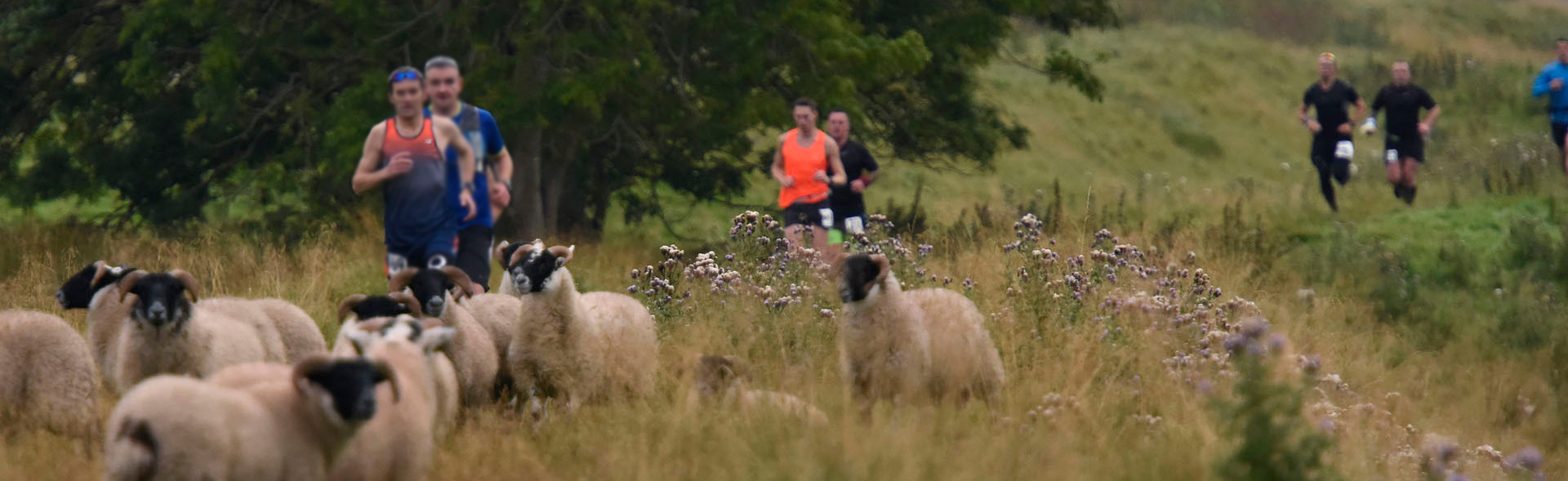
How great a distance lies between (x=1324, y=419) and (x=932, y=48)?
395 inches

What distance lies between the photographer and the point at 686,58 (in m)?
17.2

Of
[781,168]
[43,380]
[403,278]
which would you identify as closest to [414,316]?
[403,278]

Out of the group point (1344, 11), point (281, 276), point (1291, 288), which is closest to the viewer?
point (281, 276)

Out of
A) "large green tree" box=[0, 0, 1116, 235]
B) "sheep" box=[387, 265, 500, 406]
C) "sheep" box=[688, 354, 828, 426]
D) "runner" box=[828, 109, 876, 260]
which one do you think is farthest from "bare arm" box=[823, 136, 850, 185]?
"sheep" box=[387, 265, 500, 406]

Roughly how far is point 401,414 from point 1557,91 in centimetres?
1615

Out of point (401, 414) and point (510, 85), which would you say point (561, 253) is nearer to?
point (401, 414)

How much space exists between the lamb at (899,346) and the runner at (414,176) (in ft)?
7.18

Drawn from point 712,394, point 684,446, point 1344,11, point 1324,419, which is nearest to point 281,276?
point 712,394

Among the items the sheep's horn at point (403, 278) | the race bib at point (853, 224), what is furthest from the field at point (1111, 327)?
the sheep's horn at point (403, 278)

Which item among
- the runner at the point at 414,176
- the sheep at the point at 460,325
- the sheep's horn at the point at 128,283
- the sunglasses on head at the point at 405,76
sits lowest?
the sheep at the point at 460,325

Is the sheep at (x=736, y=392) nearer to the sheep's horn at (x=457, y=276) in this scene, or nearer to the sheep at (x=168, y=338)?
the sheep's horn at (x=457, y=276)

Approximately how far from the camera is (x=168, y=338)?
7973 mm

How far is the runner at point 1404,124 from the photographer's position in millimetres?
18453

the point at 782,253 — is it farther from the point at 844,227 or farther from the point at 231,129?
the point at 231,129
